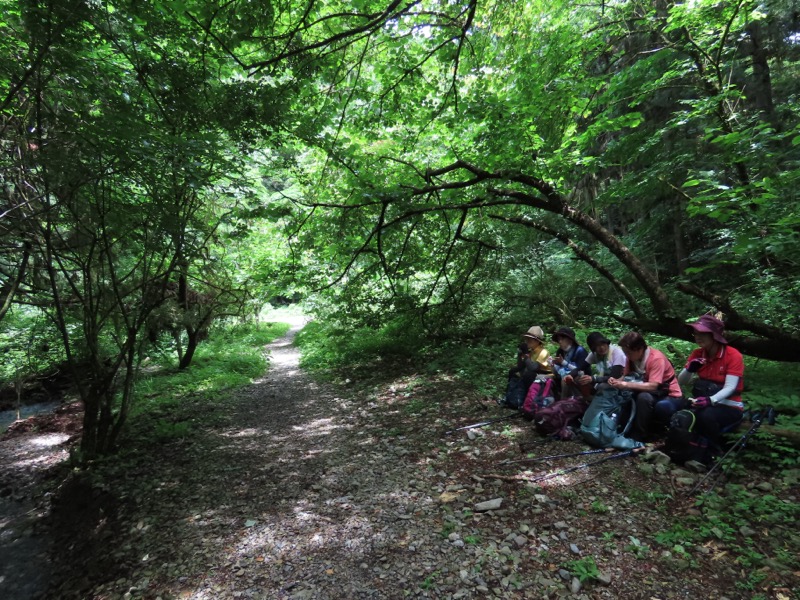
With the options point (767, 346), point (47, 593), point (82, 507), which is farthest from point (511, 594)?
point (82, 507)

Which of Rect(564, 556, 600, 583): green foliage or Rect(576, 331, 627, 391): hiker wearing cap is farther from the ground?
Rect(576, 331, 627, 391): hiker wearing cap

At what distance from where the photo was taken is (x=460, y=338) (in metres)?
10.0

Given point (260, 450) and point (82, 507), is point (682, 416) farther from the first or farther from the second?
point (82, 507)

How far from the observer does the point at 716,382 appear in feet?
12.5

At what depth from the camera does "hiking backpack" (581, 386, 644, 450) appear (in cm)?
414

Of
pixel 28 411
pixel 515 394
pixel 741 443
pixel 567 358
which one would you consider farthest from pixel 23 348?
pixel 741 443

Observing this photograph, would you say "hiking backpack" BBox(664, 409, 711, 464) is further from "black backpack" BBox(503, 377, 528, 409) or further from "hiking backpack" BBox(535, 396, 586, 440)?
"black backpack" BBox(503, 377, 528, 409)

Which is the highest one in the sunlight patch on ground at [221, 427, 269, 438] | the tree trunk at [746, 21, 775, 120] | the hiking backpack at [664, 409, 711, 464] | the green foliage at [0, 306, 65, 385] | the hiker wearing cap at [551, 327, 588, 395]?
the tree trunk at [746, 21, 775, 120]

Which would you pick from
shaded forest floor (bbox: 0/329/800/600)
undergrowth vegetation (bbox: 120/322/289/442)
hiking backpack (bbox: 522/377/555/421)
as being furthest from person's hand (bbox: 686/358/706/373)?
undergrowth vegetation (bbox: 120/322/289/442)

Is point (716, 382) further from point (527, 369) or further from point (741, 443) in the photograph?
point (527, 369)

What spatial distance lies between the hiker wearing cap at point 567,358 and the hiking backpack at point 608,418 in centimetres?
76

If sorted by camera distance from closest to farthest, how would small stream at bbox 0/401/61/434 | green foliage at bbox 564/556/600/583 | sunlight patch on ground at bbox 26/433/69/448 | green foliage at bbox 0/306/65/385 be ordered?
green foliage at bbox 564/556/600/583, sunlight patch on ground at bbox 26/433/69/448, green foliage at bbox 0/306/65/385, small stream at bbox 0/401/61/434

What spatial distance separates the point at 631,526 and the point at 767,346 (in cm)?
362

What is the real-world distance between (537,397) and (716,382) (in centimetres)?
198
